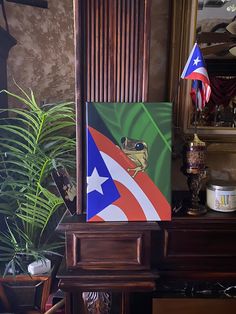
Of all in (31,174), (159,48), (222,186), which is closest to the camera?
(222,186)

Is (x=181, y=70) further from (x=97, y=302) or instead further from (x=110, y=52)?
(x=97, y=302)

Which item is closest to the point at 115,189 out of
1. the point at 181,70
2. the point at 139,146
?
the point at 139,146

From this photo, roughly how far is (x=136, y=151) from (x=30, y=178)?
547mm

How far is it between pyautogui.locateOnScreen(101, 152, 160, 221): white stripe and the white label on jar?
28 centimetres

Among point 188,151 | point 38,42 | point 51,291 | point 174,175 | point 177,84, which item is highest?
point 38,42

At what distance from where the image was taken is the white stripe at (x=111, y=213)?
1.10 metres

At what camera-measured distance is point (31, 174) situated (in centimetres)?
133

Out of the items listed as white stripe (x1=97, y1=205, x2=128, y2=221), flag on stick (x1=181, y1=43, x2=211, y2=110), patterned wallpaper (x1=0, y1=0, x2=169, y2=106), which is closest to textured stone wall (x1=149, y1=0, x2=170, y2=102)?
patterned wallpaper (x1=0, y1=0, x2=169, y2=106)

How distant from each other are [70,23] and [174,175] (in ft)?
3.03

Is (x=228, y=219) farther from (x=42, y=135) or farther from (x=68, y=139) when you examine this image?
(x=42, y=135)

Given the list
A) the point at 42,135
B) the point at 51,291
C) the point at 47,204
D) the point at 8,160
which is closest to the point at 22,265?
the point at 51,291

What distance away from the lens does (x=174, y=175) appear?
1515 millimetres

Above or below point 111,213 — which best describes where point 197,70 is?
above

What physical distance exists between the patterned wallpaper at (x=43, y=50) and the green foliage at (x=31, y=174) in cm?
15
